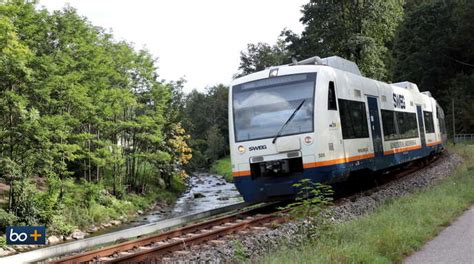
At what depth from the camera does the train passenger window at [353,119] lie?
11756 mm

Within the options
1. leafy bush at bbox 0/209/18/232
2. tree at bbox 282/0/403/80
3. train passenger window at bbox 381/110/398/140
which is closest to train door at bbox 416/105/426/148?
train passenger window at bbox 381/110/398/140

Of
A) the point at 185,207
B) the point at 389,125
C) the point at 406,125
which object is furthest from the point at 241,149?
the point at 185,207

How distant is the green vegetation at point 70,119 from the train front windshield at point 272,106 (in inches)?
387

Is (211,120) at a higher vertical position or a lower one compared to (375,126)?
higher

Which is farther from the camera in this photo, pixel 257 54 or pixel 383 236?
pixel 257 54

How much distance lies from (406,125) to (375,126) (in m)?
4.26

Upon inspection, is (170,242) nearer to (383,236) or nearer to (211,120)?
(383,236)

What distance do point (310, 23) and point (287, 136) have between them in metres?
24.5

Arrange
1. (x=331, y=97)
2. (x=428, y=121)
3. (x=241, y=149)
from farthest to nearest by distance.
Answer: (x=428, y=121), (x=241, y=149), (x=331, y=97)

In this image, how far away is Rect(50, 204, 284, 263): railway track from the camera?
706 centimetres

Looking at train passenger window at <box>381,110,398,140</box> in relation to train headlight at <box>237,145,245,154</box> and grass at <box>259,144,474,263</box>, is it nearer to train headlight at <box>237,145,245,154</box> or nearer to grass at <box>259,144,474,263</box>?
grass at <box>259,144,474,263</box>

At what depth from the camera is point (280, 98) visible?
11320mm

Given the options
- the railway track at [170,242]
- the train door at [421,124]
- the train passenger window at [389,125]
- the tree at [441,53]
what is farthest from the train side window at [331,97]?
the tree at [441,53]

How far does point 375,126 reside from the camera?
1412 centimetres
